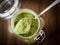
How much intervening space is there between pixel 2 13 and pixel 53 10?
0.62 feet

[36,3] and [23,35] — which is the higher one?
[36,3]

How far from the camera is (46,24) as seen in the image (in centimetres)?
78

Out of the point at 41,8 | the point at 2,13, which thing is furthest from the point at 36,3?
the point at 2,13

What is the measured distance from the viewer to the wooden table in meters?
0.78

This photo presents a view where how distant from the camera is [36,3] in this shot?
788mm

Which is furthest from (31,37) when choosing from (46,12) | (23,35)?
(46,12)

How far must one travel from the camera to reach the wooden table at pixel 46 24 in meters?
0.78

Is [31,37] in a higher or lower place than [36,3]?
lower

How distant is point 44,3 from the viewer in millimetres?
782

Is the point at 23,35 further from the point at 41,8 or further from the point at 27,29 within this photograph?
the point at 41,8

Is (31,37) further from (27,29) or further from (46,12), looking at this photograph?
(46,12)

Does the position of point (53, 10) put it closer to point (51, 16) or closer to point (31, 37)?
point (51, 16)

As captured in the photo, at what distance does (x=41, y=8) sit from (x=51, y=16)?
0.05 meters

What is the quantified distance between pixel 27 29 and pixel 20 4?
132 mm
